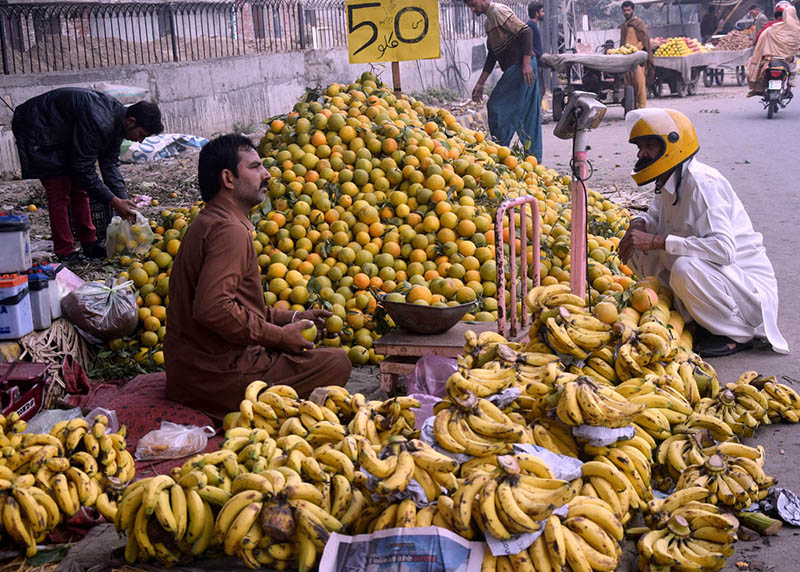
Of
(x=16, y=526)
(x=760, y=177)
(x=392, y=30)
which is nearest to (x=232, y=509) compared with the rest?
(x=16, y=526)

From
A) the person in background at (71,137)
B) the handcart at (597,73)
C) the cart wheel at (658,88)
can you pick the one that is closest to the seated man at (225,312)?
the person in background at (71,137)

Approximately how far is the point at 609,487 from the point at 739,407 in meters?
1.37

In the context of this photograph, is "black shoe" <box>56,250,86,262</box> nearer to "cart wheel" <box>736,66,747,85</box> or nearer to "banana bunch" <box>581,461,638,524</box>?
"banana bunch" <box>581,461,638,524</box>

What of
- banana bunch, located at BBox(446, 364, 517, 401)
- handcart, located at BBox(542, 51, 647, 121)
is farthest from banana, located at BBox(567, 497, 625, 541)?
handcart, located at BBox(542, 51, 647, 121)

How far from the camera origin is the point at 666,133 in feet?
14.8

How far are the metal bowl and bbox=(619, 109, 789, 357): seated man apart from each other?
1259 mm

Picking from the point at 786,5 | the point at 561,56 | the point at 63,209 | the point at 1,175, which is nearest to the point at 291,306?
the point at 63,209

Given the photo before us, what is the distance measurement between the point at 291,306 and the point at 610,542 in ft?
9.92

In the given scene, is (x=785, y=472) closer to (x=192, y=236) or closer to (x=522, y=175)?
(x=192, y=236)

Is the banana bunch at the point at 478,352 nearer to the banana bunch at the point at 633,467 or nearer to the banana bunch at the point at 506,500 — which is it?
the banana bunch at the point at 633,467

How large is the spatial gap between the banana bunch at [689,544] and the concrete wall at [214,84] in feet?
31.1

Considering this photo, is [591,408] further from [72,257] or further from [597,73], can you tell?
[597,73]

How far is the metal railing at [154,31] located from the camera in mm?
10805

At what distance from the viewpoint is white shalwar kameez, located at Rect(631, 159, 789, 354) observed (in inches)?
179
